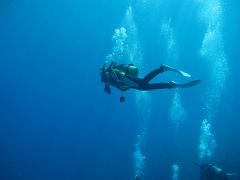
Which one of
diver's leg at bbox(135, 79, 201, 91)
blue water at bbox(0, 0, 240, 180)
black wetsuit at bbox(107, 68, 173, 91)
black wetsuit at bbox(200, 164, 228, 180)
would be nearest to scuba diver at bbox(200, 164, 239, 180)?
black wetsuit at bbox(200, 164, 228, 180)

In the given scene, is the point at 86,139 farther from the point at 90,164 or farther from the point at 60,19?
the point at 60,19

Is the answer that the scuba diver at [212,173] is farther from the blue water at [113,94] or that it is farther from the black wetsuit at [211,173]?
the blue water at [113,94]

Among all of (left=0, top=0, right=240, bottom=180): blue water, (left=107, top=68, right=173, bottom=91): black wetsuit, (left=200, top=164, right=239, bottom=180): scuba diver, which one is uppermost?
(left=0, top=0, right=240, bottom=180): blue water

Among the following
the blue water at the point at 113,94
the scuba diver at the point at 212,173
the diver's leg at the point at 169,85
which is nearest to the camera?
the diver's leg at the point at 169,85

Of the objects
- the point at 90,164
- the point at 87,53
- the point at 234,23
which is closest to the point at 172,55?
the point at 234,23

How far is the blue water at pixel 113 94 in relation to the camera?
2589 cm

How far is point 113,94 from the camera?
138 ft

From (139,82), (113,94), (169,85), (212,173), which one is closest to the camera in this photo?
(169,85)

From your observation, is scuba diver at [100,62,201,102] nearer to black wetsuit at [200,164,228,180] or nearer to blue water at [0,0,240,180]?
black wetsuit at [200,164,228,180]

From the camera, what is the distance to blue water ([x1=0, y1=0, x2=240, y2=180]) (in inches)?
1019

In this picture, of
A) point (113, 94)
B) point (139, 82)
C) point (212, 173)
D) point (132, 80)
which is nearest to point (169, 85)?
point (139, 82)

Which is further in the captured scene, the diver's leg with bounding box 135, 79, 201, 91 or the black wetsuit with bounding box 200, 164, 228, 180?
the black wetsuit with bounding box 200, 164, 228, 180

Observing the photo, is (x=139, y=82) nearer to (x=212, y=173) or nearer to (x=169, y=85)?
(x=169, y=85)

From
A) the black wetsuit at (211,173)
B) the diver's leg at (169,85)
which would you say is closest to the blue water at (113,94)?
the black wetsuit at (211,173)
